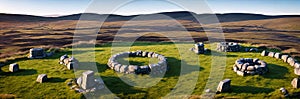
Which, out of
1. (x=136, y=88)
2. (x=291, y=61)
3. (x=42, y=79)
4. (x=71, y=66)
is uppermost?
(x=291, y=61)

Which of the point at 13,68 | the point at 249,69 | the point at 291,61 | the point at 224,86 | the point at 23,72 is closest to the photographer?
the point at 224,86

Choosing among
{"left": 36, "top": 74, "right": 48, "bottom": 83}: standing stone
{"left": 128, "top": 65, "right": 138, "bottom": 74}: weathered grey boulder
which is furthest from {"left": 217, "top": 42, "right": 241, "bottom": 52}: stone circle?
{"left": 36, "top": 74, "right": 48, "bottom": 83}: standing stone

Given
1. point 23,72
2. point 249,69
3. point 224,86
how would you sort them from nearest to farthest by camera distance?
point 224,86 < point 249,69 < point 23,72

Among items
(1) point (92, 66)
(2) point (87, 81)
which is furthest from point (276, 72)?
(1) point (92, 66)

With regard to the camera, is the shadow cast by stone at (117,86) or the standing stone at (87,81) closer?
the shadow cast by stone at (117,86)

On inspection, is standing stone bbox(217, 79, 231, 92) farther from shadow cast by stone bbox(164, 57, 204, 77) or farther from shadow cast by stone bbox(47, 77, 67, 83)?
shadow cast by stone bbox(47, 77, 67, 83)

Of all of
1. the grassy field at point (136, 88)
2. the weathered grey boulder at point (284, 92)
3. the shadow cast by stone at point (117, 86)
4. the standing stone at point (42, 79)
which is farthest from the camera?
the standing stone at point (42, 79)

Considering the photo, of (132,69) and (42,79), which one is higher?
(132,69)

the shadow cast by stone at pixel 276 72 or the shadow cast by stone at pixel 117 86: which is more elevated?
the shadow cast by stone at pixel 276 72

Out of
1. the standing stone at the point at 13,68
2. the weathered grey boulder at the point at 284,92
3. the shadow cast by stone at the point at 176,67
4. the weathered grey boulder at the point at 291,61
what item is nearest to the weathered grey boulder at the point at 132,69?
the shadow cast by stone at the point at 176,67

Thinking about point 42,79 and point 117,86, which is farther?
point 42,79

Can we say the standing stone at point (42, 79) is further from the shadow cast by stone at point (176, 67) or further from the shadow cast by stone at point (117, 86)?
the shadow cast by stone at point (176, 67)

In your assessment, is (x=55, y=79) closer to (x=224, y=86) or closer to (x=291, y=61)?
(x=224, y=86)
